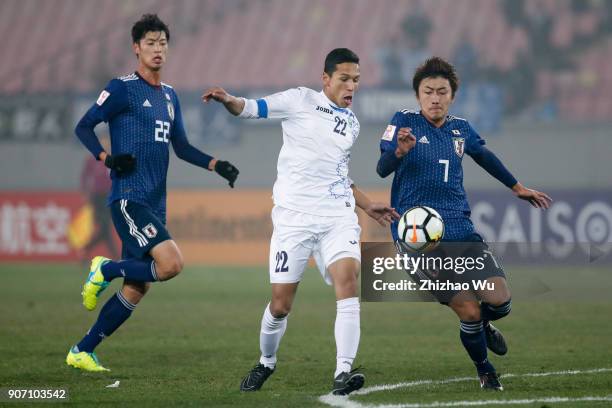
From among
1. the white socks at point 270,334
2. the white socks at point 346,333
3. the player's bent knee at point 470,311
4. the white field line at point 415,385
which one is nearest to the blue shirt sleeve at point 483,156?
the player's bent knee at point 470,311

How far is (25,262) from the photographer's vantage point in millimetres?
20906

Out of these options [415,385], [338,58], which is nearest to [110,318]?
[415,385]

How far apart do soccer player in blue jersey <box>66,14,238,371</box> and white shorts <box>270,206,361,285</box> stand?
73 centimetres

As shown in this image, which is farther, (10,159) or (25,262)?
(10,159)

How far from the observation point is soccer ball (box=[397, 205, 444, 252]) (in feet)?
22.2

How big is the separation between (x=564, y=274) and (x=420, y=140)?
10.4m

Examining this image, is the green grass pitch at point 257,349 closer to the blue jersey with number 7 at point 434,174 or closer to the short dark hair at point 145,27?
the blue jersey with number 7 at point 434,174

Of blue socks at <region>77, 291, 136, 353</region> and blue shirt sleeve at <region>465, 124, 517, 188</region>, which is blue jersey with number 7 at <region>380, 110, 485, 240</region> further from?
blue socks at <region>77, 291, 136, 353</region>

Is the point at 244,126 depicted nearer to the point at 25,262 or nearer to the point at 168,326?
the point at 25,262

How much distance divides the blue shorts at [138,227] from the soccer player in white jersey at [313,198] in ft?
3.16

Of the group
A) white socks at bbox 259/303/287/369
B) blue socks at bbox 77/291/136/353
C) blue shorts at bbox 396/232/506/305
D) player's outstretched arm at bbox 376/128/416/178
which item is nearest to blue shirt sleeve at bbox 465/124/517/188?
blue shorts at bbox 396/232/506/305

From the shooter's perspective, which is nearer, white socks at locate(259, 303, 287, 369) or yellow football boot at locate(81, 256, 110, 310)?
white socks at locate(259, 303, 287, 369)

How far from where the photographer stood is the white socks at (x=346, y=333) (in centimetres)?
630

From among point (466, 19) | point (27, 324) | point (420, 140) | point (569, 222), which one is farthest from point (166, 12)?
point (420, 140)
